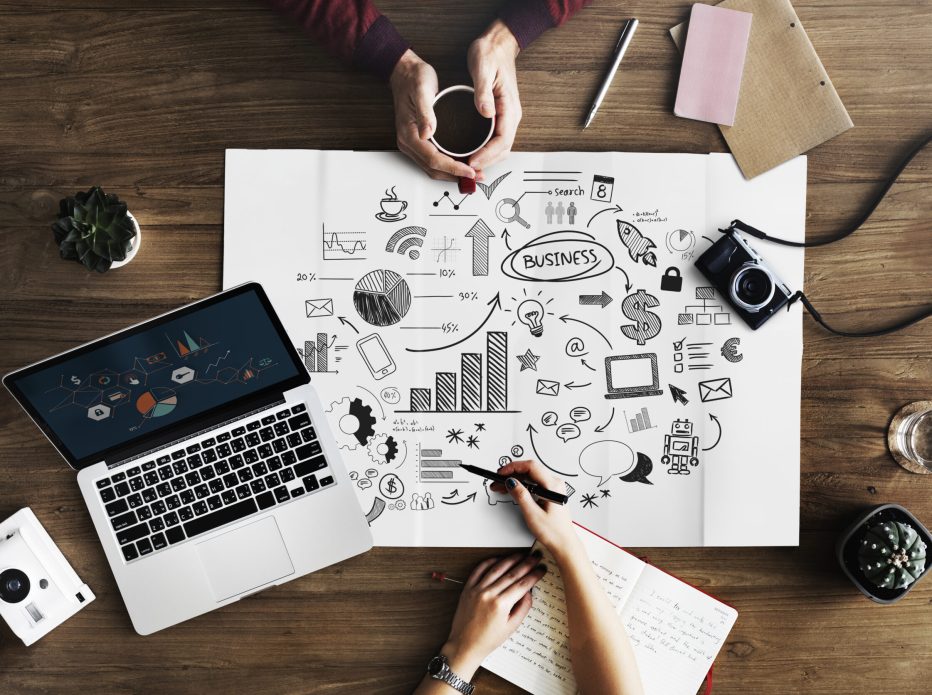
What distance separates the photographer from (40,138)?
3.39 feet

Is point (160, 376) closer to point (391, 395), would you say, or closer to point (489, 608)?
point (391, 395)

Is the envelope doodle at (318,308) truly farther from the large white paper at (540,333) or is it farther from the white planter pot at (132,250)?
the white planter pot at (132,250)

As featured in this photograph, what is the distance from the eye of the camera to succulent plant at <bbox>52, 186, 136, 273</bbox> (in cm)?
94

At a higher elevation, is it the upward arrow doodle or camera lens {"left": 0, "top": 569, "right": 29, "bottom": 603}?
the upward arrow doodle

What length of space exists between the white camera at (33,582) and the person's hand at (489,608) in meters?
0.55

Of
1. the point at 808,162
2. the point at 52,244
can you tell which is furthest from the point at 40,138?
the point at 808,162

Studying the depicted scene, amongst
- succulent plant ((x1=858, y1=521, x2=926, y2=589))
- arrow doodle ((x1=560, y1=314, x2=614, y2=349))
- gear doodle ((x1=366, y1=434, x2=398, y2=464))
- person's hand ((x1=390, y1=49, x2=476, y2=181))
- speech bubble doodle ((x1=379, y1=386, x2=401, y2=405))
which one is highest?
person's hand ((x1=390, y1=49, x2=476, y2=181))

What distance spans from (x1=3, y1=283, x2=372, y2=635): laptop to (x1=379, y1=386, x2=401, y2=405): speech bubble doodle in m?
0.10

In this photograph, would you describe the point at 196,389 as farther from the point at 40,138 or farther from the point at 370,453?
the point at 40,138

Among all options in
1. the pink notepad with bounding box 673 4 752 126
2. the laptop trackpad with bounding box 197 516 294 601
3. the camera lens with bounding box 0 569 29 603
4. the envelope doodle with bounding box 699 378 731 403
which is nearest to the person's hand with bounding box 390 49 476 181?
the pink notepad with bounding box 673 4 752 126

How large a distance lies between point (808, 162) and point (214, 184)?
2.93 ft

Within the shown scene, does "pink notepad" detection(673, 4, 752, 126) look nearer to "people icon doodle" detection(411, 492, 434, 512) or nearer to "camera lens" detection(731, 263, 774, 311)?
"camera lens" detection(731, 263, 774, 311)

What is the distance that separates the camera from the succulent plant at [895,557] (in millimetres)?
947

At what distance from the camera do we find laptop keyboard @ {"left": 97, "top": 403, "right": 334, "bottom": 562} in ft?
3.25
